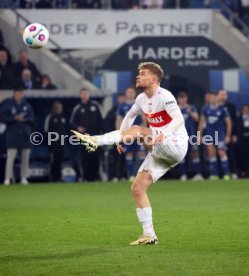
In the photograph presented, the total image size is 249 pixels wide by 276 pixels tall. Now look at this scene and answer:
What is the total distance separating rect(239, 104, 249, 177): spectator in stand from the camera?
26.2 m

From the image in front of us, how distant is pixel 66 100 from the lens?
85.1ft

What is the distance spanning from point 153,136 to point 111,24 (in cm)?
Result: 1635

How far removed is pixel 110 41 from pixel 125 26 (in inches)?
23.8

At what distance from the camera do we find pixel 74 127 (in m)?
24.9

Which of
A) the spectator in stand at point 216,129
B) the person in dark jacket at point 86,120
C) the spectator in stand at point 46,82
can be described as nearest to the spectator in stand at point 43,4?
the spectator in stand at point 46,82

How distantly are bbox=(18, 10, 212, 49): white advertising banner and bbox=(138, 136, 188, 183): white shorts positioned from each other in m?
15.7

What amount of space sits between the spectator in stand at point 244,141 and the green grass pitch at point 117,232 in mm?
4521

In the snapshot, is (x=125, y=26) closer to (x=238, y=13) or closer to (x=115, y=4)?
(x=115, y=4)

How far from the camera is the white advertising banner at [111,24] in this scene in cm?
2742

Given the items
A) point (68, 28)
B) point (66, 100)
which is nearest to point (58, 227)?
point (66, 100)

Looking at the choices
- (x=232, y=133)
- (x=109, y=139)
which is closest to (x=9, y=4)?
(x=232, y=133)

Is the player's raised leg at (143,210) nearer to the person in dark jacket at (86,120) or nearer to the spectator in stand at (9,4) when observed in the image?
the person in dark jacket at (86,120)

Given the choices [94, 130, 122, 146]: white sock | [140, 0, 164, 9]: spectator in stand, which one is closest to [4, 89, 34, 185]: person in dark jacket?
[140, 0, 164, 9]: spectator in stand

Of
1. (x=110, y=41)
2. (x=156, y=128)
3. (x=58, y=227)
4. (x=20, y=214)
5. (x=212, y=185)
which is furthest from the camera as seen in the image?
(x=110, y=41)
